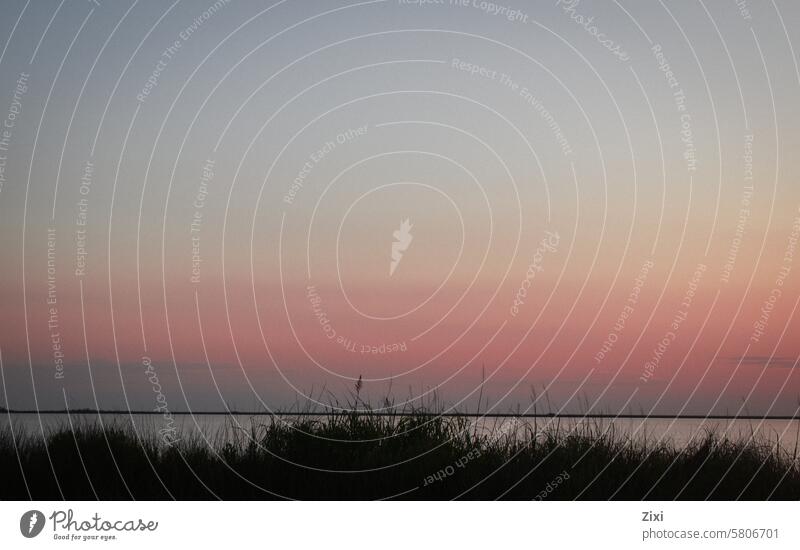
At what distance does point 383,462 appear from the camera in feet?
42.2

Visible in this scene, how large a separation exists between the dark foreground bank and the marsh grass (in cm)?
1

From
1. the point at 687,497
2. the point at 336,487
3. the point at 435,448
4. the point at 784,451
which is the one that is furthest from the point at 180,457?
the point at 784,451

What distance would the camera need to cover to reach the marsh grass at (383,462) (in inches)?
488

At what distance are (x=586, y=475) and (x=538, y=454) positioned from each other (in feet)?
2.09

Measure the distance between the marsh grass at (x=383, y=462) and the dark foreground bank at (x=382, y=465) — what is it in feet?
0.04

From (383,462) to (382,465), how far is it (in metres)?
0.06

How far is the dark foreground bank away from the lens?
488 inches

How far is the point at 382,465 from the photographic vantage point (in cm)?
1280

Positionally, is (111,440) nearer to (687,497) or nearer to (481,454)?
(481,454)

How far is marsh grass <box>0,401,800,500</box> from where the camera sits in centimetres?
1241
